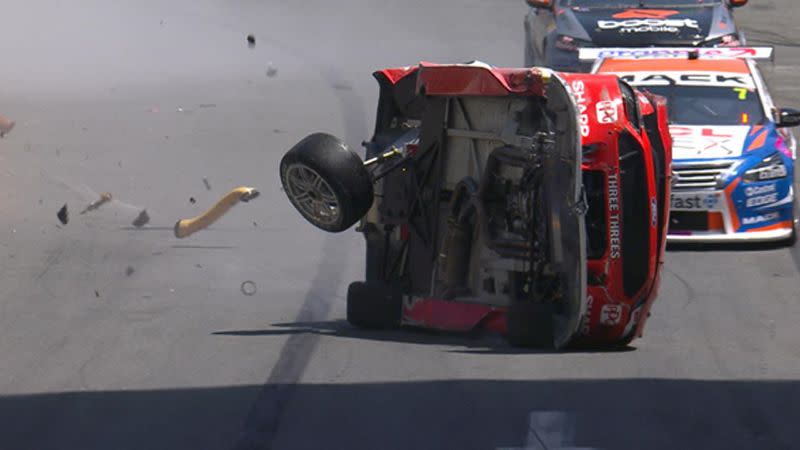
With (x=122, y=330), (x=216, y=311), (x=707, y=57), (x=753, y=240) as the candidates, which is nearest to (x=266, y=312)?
(x=216, y=311)

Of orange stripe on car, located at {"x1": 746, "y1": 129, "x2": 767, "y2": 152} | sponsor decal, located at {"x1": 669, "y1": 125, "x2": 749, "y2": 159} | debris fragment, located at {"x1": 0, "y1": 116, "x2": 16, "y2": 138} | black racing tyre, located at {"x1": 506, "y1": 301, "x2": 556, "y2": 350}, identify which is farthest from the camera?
debris fragment, located at {"x1": 0, "y1": 116, "x2": 16, "y2": 138}

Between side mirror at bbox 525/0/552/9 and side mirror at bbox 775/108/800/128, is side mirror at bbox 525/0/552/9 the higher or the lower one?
the higher one

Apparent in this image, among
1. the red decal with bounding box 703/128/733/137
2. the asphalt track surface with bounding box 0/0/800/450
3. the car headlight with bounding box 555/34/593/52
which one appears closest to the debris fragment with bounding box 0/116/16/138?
the asphalt track surface with bounding box 0/0/800/450

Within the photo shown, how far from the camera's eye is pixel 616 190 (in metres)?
8.77

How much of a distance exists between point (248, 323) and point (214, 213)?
354 centimetres

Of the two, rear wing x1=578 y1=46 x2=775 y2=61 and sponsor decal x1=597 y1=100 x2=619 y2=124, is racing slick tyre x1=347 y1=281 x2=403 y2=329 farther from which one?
rear wing x1=578 y1=46 x2=775 y2=61

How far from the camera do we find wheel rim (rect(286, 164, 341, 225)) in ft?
30.9

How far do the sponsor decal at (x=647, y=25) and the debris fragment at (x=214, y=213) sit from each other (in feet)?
16.1

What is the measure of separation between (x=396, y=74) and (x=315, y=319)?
177 centimetres

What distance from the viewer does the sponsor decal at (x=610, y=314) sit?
29.1 feet

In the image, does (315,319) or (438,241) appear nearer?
(438,241)

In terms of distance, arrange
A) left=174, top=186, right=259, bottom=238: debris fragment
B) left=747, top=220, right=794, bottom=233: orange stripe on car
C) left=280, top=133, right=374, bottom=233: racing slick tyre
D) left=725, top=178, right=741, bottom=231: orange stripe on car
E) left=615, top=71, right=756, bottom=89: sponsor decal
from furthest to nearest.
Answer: left=615, top=71, right=756, bottom=89: sponsor decal < left=174, top=186, right=259, bottom=238: debris fragment < left=747, top=220, right=794, bottom=233: orange stripe on car < left=725, top=178, right=741, bottom=231: orange stripe on car < left=280, top=133, right=374, bottom=233: racing slick tyre

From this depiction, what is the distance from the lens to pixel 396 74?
32.3 ft

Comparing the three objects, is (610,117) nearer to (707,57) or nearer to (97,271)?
(97,271)
